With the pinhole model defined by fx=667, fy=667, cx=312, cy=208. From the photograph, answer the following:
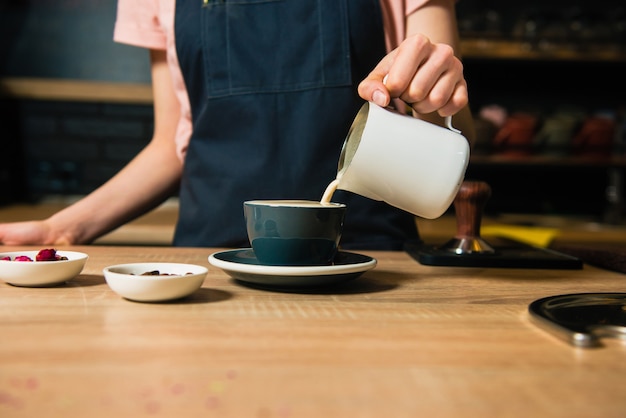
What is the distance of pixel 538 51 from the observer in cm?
263

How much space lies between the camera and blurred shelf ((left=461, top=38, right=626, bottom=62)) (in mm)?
2625

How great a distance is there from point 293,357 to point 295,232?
0.29m

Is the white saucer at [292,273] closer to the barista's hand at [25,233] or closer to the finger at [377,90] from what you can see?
the finger at [377,90]

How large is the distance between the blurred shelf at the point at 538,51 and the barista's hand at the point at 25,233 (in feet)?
6.24

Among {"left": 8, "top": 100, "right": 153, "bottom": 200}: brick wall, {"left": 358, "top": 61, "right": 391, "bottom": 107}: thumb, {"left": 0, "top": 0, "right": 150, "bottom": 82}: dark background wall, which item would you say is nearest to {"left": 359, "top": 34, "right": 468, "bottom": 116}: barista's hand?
{"left": 358, "top": 61, "right": 391, "bottom": 107}: thumb

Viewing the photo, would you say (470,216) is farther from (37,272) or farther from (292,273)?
(37,272)

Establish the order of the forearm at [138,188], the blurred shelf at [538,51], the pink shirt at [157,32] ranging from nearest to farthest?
the forearm at [138,188] < the pink shirt at [157,32] < the blurred shelf at [538,51]

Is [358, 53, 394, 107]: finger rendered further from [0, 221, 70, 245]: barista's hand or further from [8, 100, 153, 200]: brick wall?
[8, 100, 153, 200]: brick wall

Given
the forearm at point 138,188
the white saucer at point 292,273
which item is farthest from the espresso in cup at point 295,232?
the forearm at point 138,188

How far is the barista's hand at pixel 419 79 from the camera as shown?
0.80 metres

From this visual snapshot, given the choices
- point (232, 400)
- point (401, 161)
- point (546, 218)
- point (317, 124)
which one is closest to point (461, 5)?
point (546, 218)

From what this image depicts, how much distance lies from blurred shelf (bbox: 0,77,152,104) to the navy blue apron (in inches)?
54.3

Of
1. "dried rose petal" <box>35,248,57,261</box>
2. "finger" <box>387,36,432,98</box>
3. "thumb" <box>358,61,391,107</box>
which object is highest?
"finger" <box>387,36,432,98</box>

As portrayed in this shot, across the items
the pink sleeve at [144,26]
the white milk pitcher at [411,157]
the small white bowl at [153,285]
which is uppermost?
the pink sleeve at [144,26]
